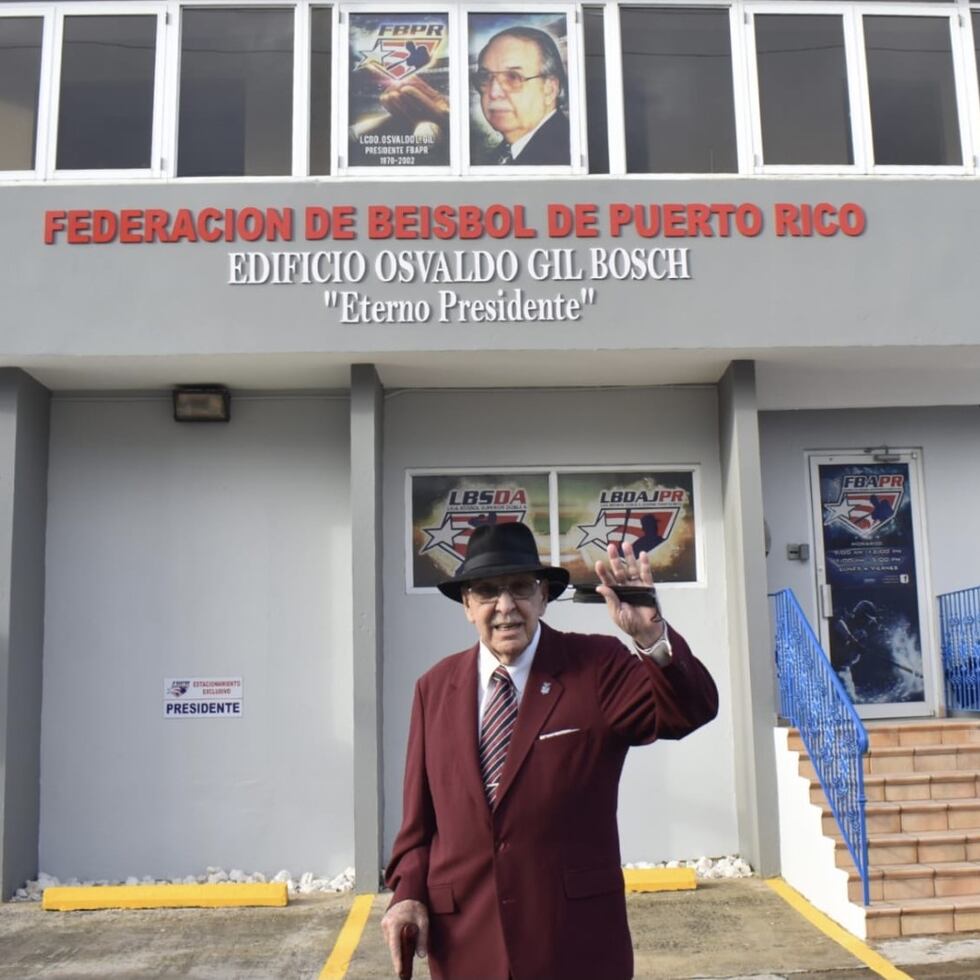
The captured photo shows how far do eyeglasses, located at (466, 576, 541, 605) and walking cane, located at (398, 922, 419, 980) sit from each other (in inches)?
34.7

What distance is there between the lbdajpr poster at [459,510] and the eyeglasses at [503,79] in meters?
2.82

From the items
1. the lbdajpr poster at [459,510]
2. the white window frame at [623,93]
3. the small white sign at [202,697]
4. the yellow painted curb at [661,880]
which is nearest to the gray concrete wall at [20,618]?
the small white sign at [202,697]

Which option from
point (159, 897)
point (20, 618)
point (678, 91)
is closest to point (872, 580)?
point (678, 91)

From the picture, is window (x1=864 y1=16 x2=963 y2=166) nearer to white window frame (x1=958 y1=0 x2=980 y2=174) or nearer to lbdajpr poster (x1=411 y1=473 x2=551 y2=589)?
white window frame (x1=958 y1=0 x2=980 y2=174)

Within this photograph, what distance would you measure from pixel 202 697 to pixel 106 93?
4385mm

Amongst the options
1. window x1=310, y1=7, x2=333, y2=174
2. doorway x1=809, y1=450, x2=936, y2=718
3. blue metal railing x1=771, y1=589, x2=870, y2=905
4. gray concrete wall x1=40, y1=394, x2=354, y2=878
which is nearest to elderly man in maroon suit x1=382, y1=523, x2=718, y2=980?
blue metal railing x1=771, y1=589, x2=870, y2=905

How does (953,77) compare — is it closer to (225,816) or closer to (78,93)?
(78,93)

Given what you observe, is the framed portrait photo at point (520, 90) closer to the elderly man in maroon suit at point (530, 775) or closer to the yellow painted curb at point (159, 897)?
the yellow painted curb at point (159, 897)

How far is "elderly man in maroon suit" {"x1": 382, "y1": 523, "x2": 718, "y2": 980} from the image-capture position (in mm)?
2812

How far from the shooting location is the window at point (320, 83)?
8.02m

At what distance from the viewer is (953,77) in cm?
823

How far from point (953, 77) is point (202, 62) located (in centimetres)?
545

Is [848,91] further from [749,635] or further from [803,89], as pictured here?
[749,635]

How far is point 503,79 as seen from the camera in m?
8.10
